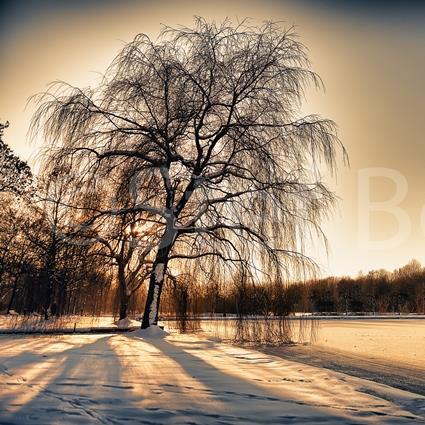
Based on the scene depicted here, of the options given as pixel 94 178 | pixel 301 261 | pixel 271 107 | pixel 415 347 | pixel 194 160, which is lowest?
pixel 415 347

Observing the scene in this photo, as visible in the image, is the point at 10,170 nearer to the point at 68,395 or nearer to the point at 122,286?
the point at 122,286

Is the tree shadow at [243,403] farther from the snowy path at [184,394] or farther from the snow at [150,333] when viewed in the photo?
the snow at [150,333]

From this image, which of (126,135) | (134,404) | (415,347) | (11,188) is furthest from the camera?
(11,188)

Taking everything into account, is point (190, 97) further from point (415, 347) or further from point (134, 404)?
point (415, 347)

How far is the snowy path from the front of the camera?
3705 millimetres

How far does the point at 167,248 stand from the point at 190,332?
12.4ft

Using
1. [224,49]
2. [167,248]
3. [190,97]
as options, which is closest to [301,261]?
[167,248]

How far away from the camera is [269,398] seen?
4.43m

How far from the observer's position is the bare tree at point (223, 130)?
11.6 meters

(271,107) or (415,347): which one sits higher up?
(271,107)

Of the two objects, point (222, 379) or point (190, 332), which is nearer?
point (222, 379)

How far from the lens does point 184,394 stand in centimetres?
456

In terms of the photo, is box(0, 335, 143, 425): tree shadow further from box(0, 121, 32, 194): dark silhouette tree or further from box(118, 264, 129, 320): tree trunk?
box(0, 121, 32, 194): dark silhouette tree

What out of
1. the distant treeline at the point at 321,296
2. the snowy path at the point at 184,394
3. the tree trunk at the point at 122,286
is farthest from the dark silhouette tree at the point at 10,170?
the snowy path at the point at 184,394
